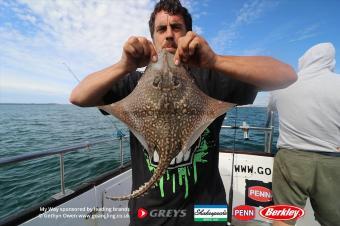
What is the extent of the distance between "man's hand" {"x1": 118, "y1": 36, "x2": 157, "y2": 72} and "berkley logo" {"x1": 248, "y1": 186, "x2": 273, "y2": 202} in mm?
4094

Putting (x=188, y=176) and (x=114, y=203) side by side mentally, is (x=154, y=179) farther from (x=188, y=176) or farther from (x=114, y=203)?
(x=114, y=203)

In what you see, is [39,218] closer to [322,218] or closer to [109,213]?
[109,213]

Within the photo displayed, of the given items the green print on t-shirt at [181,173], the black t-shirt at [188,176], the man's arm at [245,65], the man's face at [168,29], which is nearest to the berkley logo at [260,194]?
the black t-shirt at [188,176]

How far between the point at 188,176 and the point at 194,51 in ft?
3.63

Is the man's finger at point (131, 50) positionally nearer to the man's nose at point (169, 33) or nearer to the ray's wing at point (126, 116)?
the ray's wing at point (126, 116)

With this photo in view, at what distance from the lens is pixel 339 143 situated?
330 centimetres

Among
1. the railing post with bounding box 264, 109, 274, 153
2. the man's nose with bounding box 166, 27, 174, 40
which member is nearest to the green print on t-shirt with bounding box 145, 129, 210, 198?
the man's nose with bounding box 166, 27, 174, 40

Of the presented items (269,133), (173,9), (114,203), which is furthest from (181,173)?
(269,133)

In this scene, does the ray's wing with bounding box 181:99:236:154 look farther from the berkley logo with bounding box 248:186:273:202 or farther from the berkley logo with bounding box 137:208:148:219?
the berkley logo with bounding box 248:186:273:202

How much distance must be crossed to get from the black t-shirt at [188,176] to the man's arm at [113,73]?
172 mm

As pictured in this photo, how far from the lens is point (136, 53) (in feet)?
5.16

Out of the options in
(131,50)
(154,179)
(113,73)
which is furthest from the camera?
(113,73)

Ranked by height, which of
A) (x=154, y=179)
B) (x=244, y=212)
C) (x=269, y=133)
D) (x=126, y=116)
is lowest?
(x=244, y=212)

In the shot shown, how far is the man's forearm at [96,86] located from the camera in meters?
1.72
